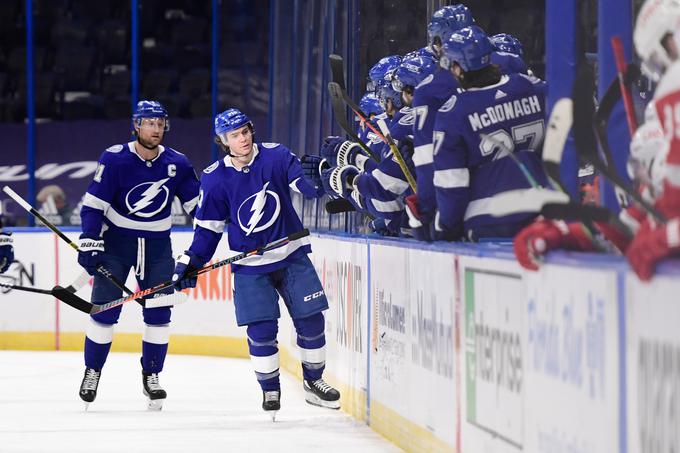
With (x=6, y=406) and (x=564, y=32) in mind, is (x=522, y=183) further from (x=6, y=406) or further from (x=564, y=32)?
(x=6, y=406)

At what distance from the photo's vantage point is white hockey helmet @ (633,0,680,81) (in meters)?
2.28

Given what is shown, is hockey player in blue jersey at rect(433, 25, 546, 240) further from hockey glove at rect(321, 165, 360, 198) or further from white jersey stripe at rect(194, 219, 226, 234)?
white jersey stripe at rect(194, 219, 226, 234)

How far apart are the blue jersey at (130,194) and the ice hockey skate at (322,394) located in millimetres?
928

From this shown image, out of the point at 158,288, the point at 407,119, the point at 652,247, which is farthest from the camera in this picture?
the point at 158,288

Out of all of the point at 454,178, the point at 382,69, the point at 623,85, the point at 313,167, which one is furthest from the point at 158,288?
the point at 623,85

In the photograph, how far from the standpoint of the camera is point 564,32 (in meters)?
3.29

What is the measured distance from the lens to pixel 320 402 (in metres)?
5.19

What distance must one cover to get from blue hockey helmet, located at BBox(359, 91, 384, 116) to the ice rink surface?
1.20 metres

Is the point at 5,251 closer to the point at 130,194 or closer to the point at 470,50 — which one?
the point at 130,194

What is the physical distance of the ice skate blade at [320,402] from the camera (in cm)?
514

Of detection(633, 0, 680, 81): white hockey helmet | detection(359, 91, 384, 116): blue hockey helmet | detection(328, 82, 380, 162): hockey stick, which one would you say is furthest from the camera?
detection(359, 91, 384, 116): blue hockey helmet

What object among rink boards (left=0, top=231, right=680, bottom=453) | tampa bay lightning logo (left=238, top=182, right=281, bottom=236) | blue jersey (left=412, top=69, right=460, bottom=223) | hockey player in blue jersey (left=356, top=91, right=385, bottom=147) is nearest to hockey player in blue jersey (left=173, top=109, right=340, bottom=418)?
tampa bay lightning logo (left=238, top=182, right=281, bottom=236)

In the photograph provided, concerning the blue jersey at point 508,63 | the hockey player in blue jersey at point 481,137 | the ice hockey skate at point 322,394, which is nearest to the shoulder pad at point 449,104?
the hockey player in blue jersey at point 481,137

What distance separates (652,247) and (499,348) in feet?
3.37
